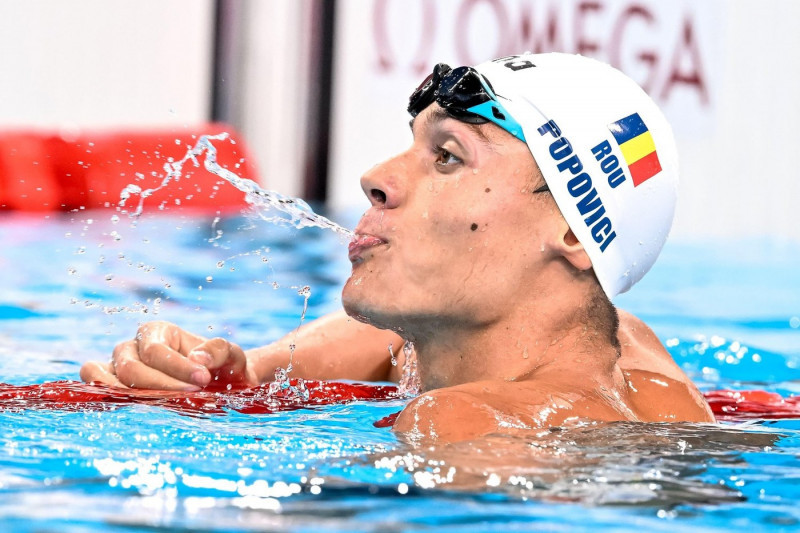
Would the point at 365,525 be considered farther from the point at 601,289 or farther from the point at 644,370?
the point at 644,370

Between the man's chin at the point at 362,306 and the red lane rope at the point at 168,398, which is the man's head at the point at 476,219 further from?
the red lane rope at the point at 168,398

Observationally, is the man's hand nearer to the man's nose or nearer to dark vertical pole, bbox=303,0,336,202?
the man's nose

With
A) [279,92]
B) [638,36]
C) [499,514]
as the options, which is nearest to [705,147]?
[638,36]

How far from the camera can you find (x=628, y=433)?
216cm

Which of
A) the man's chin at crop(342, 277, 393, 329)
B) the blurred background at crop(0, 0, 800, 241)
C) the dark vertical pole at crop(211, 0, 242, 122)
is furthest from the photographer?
the dark vertical pole at crop(211, 0, 242, 122)

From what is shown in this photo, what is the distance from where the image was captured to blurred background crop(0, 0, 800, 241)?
8875 millimetres

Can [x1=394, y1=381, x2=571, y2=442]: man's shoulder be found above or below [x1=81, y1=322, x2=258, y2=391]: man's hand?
above

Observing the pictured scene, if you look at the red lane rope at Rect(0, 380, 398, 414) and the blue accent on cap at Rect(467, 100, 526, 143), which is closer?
the blue accent on cap at Rect(467, 100, 526, 143)

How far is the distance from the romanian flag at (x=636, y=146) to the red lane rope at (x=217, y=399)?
0.71 m

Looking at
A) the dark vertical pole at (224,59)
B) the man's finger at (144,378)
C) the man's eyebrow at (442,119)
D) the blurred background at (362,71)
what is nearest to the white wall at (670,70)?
the blurred background at (362,71)

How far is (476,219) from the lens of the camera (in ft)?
7.27

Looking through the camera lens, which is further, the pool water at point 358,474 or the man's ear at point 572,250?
the man's ear at point 572,250

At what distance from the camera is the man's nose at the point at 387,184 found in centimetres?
225

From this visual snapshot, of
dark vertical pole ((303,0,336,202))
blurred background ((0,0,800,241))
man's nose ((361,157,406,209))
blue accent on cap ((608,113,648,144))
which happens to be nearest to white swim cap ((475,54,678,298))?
blue accent on cap ((608,113,648,144))
